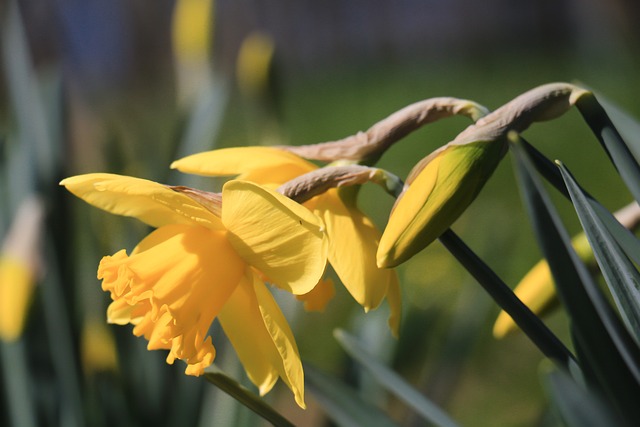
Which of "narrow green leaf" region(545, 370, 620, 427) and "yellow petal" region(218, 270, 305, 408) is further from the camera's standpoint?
"yellow petal" region(218, 270, 305, 408)

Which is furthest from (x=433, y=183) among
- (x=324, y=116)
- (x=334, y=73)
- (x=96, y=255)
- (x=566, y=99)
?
(x=334, y=73)

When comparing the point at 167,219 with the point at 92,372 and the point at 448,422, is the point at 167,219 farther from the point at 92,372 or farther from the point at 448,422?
the point at 92,372

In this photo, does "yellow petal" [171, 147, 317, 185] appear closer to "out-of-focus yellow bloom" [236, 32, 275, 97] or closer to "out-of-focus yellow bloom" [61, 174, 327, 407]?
"out-of-focus yellow bloom" [61, 174, 327, 407]

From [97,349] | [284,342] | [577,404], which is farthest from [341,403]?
[97,349]

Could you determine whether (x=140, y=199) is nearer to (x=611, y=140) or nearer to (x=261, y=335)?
(x=261, y=335)

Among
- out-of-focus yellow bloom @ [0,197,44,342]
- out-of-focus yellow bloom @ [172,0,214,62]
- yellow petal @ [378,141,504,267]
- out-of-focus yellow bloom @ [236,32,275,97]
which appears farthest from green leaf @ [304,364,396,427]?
out-of-focus yellow bloom @ [172,0,214,62]

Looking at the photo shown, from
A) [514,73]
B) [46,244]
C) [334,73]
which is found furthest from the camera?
[334,73]
